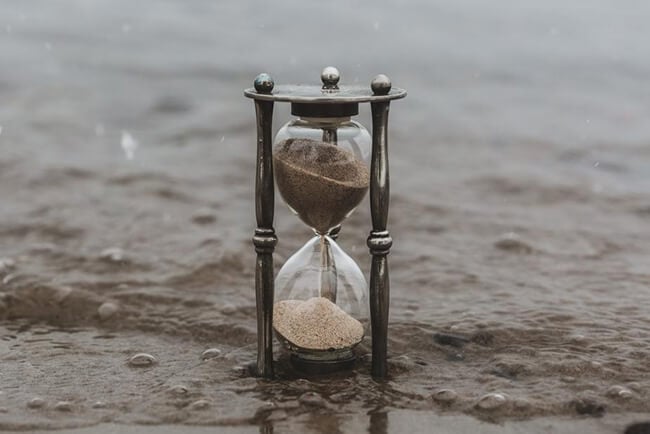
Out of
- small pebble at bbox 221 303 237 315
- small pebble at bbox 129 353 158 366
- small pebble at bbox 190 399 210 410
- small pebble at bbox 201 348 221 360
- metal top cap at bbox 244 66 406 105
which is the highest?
metal top cap at bbox 244 66 406 105

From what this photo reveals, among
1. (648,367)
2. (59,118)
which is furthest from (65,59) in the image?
(648,367)

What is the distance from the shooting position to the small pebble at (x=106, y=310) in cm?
336

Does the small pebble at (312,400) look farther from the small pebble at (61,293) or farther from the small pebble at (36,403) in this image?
the small pebble at (61,293)

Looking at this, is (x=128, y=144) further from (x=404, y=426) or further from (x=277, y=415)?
(x=404, y=426)

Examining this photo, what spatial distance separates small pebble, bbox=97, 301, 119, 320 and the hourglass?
780 millimetres

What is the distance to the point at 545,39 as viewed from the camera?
8180 millimetres

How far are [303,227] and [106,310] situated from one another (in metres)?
1.06

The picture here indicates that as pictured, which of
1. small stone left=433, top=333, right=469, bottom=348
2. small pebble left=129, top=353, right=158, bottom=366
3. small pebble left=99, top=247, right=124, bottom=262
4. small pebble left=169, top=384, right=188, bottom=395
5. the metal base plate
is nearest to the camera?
small pebble left=169, top=384, right=188, bottom=395

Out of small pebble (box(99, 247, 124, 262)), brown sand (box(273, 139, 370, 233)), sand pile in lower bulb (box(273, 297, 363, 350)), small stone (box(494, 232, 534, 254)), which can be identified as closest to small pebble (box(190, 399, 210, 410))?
sand pile in lower bulb (box(273, 297, 363, 350))

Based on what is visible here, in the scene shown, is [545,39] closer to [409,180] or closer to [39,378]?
[409,180]

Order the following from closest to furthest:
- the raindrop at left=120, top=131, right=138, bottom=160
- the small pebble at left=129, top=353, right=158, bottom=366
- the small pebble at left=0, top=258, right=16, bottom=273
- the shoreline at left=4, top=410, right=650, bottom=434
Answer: the shoreline at left=4, top=410, right=650, bottom=434
the small pebble at left=129, top=353, right=158, bottom=366
the small pebble at left=0, top=258, right=16, bottom=273
the raindrop at left=120, top=131, right=138, bottom=160

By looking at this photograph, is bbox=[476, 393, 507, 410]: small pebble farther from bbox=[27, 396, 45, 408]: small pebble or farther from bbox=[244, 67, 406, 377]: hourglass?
bbox=[27, 396, 45, 408]: small pebble

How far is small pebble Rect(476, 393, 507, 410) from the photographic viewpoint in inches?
102

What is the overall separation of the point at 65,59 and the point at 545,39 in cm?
373
